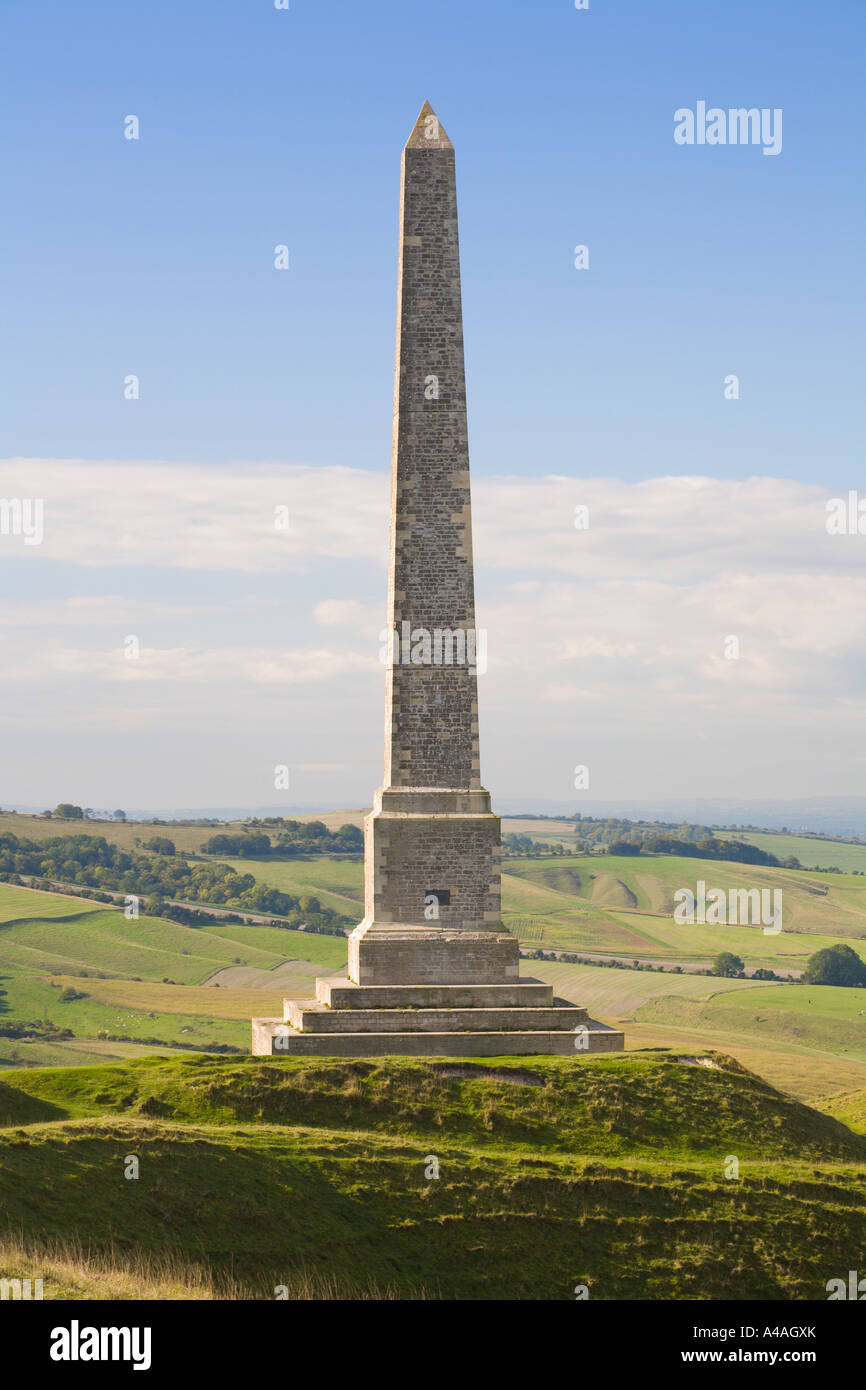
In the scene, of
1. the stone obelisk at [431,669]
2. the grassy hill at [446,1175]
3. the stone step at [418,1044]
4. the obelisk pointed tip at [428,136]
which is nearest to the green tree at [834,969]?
the stone obelisk at [431,669]

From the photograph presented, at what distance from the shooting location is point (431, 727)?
98.3 ft

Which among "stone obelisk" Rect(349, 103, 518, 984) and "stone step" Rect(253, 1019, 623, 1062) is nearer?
"stone step" Rect(253, 1019, 623, 1062)

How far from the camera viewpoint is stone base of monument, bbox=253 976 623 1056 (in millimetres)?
27297

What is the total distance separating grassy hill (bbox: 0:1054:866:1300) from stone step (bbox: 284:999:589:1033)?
1.76 meters

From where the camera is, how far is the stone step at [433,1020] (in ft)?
91.2

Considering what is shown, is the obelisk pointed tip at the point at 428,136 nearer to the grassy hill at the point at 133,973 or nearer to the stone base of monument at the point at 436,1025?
the stone base of monument at the point at 436,1025

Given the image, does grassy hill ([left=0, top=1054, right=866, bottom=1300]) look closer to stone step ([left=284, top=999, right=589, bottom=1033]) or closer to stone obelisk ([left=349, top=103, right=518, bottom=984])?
stone step ([left=284, top=999, right=589, bottom=1033])

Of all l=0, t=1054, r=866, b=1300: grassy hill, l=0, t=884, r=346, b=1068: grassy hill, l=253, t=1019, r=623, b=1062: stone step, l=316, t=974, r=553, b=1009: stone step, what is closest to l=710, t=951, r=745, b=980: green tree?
l=0, t=884, r=346, b=1068: grassy hill

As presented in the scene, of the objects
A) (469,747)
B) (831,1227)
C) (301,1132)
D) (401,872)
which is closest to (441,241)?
(469,747)

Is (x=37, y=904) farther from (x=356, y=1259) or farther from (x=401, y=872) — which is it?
(x=356, y=1259)

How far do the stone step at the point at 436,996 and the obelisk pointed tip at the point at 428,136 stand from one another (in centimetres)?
1803

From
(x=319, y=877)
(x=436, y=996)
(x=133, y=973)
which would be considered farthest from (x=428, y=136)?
(x=319, y=877)

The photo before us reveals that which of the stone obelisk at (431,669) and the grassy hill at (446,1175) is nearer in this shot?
the grassy hill at (446,1175)

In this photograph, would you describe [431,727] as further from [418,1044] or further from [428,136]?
[428,136]
